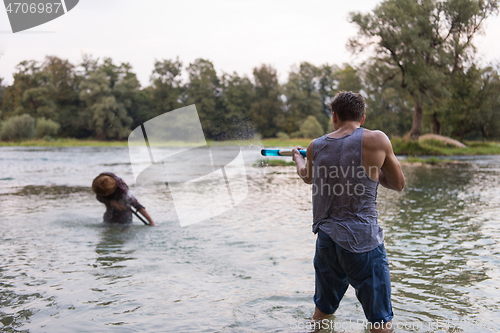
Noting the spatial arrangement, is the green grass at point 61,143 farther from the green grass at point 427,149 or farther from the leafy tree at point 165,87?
the green grass at point 427,149

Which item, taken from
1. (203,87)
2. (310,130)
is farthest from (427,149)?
(203,87)

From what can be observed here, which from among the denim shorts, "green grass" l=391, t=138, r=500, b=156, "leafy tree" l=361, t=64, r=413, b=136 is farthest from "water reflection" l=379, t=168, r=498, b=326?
"leafy tree" l=361, t=64, r=413, b=136

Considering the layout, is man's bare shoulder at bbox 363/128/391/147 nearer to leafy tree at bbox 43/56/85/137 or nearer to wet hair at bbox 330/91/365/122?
wet hair at bbox 330/91/365/122

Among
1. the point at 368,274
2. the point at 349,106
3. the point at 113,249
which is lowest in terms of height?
the point at 113,249

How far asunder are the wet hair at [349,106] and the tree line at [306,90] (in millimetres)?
14055

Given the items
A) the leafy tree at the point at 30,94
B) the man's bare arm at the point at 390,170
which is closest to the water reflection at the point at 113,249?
the man's bare arm at the point at 390,170

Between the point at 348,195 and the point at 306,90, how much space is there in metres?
92.0

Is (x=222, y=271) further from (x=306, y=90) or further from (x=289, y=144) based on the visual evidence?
(x=306, y=90)

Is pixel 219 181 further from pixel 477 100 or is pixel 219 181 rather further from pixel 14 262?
pixel 477 100

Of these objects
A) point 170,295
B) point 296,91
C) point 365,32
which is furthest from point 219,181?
point 296,91

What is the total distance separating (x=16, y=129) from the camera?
2392 inches

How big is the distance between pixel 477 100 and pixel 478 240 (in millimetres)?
45250

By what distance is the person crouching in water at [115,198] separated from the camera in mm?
8055

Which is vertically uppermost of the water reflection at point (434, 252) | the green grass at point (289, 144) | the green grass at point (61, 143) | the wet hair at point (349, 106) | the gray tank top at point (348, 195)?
the green grass at point (61, 143)
